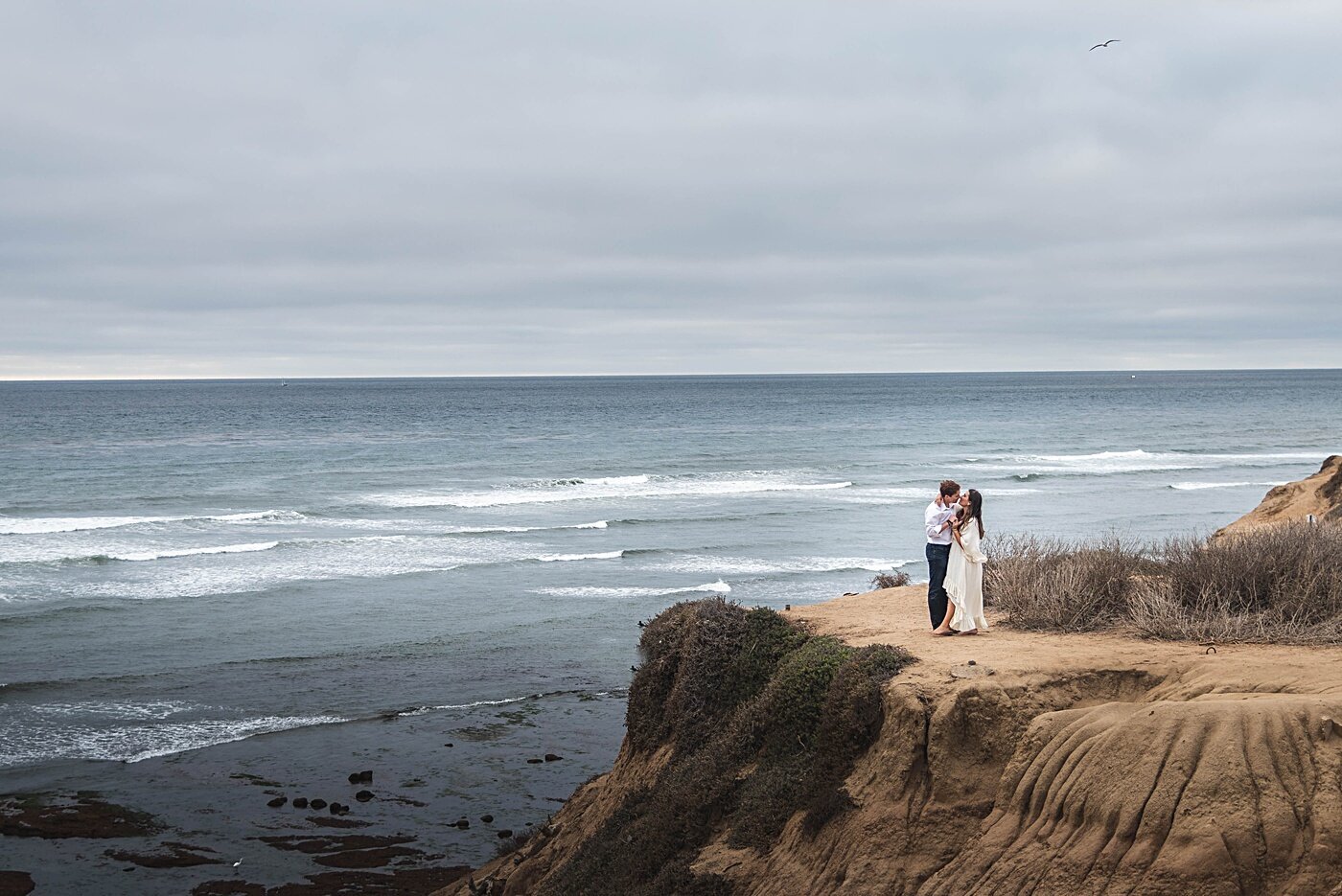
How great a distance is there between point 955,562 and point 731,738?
2.89 m

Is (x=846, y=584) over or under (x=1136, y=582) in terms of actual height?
under

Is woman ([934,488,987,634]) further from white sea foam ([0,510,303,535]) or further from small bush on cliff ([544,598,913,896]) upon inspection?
white sea foam ([0,510,303,535])

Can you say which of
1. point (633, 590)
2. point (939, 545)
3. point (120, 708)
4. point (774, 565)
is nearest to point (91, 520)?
point (633, 590)

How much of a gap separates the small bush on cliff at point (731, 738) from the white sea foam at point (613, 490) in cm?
3148

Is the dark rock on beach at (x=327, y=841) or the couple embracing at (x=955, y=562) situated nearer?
the couple embracing at (x=955, y=562)

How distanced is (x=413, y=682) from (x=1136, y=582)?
12991 millimetres

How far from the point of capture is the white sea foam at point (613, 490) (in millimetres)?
45094

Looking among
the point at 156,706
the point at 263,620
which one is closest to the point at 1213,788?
the point at 156,706

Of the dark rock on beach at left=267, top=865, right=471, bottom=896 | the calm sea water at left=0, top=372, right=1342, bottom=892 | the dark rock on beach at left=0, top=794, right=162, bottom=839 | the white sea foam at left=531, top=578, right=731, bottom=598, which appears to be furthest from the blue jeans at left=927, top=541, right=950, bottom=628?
the white sea foam at left=531, top=578, right=731, bottom=598

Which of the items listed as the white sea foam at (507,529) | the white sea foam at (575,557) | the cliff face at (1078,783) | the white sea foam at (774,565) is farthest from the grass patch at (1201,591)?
the white sea foam at (507,529)

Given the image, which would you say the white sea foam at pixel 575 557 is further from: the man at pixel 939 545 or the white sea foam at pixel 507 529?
the man at pixel 939 545

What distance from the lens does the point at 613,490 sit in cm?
4859

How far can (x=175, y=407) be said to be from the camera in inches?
5133

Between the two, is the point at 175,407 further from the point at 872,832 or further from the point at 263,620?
the point at 872,832
